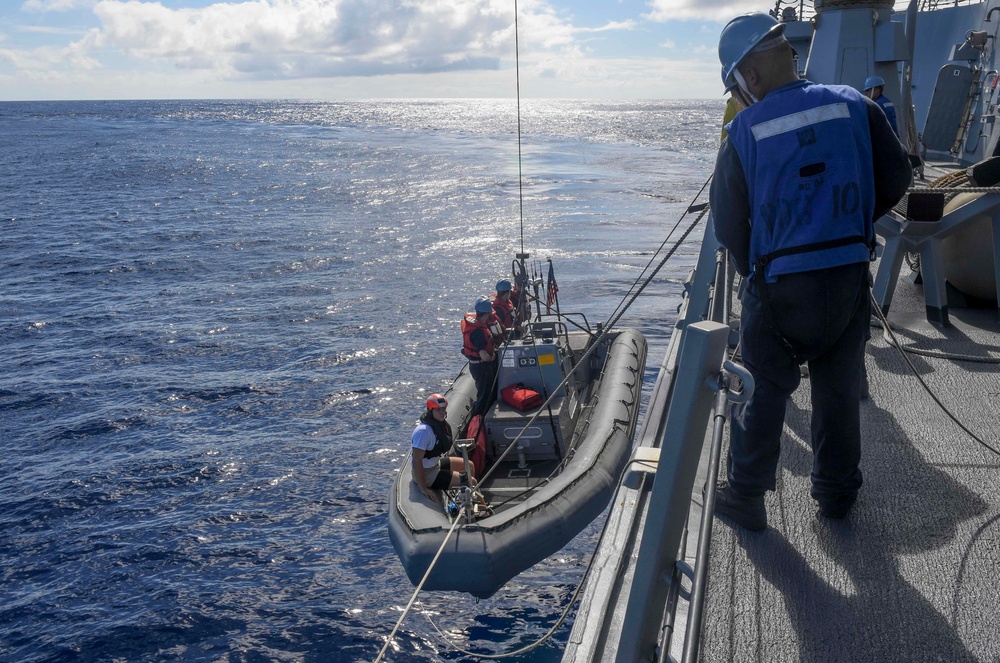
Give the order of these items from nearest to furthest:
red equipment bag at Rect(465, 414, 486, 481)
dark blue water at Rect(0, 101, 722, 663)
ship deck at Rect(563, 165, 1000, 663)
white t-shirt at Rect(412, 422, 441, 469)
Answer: ship deck at Rect(563, 165, 1000, 663)
white t-shirt at Rect(412, 422, 441, 469)
dark blue water at Rect(0, 101, 722, 663)
red equipment bag at Rect(465, 414, 486, 481)

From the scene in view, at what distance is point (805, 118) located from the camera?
8.12ft

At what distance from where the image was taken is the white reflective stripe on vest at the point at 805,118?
2.47m

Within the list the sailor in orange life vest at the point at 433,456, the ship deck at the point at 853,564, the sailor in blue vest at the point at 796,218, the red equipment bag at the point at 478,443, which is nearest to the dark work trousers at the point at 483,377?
the red equipment bag at the point at 478,443

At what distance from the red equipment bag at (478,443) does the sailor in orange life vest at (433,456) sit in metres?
0.58

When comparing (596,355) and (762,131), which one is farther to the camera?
(596,355)

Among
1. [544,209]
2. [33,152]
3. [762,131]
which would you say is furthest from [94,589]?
[33,152]

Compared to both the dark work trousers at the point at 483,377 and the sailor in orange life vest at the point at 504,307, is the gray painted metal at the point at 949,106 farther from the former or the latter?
the dark work trousers at the point at 483,377

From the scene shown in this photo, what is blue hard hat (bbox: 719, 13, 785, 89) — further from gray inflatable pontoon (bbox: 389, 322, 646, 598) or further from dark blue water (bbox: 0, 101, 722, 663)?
dark blue water (bbox: 0, 101, 722, 663)

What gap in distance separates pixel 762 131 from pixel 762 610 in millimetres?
1639

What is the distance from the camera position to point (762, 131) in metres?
2.50

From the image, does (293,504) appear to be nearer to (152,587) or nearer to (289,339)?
(152,587)

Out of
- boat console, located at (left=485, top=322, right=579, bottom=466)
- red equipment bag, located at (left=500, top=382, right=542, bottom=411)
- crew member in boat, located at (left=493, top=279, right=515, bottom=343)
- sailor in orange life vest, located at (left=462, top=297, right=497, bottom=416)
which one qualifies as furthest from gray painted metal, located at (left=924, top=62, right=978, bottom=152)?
red equipment bag, located at (left=500, top=382, right=542, bottom=411)

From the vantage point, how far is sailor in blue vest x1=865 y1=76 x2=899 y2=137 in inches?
263

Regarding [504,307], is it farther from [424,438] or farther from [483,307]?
[424,438]
